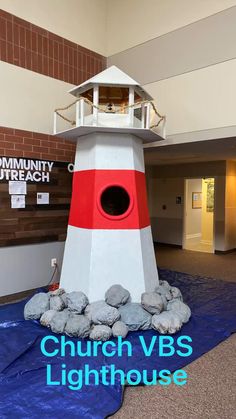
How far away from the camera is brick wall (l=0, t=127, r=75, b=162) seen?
425 cm

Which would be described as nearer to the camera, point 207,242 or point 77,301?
point 77,301

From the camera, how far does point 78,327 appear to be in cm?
315

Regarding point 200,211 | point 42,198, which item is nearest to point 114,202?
point 42,198

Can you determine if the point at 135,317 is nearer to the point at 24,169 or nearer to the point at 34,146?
the point at 24,169

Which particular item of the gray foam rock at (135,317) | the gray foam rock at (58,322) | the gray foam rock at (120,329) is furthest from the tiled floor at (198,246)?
the gray foam rock at (58,322)

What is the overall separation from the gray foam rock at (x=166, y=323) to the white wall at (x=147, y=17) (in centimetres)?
395

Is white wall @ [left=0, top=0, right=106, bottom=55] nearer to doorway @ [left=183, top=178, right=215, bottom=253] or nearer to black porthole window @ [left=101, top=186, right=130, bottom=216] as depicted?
black porthole window @ [left=101, top=186, right=130, bottom=216]

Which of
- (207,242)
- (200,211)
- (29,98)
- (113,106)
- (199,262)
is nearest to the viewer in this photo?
(113,106)

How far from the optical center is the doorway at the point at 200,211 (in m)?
9.78

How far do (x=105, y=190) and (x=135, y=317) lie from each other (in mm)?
1468

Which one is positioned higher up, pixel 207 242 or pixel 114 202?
pixel 114 202

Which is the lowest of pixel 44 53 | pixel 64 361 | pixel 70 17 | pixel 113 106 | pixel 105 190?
pixel 64 361

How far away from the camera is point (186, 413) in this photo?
215 centimetres

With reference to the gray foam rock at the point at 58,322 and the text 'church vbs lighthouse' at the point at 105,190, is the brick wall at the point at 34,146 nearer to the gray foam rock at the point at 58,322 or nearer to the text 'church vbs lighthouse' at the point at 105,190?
the text 'church vbs lighthouse' at the point at 105,190
